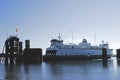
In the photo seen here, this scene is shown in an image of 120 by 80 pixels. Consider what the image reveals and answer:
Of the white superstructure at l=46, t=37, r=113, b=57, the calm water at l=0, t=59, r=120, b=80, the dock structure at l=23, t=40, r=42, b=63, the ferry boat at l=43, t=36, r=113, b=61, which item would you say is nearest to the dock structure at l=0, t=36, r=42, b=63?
the dock structure at l=23, t=40, r=42, b=63

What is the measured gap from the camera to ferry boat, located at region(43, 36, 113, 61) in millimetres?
121312

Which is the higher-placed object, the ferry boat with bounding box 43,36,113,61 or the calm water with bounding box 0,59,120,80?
the ferry boat with bounding box 43,36,113,61

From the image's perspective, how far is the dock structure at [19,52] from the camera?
100062mm

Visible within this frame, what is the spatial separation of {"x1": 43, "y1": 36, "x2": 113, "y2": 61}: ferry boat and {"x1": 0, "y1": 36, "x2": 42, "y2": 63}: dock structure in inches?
692

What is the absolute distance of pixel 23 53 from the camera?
102m

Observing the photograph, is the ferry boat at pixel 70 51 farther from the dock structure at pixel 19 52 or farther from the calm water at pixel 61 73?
the calm water at pixel 61 73

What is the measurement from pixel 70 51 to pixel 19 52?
100 ft

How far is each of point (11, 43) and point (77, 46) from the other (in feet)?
130

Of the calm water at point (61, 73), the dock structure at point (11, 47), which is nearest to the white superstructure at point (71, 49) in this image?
the dock structure at point (11, 47)

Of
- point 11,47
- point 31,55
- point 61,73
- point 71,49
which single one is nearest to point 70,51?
point 71,49

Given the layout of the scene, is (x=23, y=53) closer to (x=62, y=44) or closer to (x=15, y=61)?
(x=15, y=61)

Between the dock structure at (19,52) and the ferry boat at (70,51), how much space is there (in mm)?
17572

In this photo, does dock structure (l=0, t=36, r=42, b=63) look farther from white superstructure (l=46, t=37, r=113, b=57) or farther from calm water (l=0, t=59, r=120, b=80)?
calm water (l=0, t=59, r=120, b=80)

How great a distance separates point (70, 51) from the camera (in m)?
126
